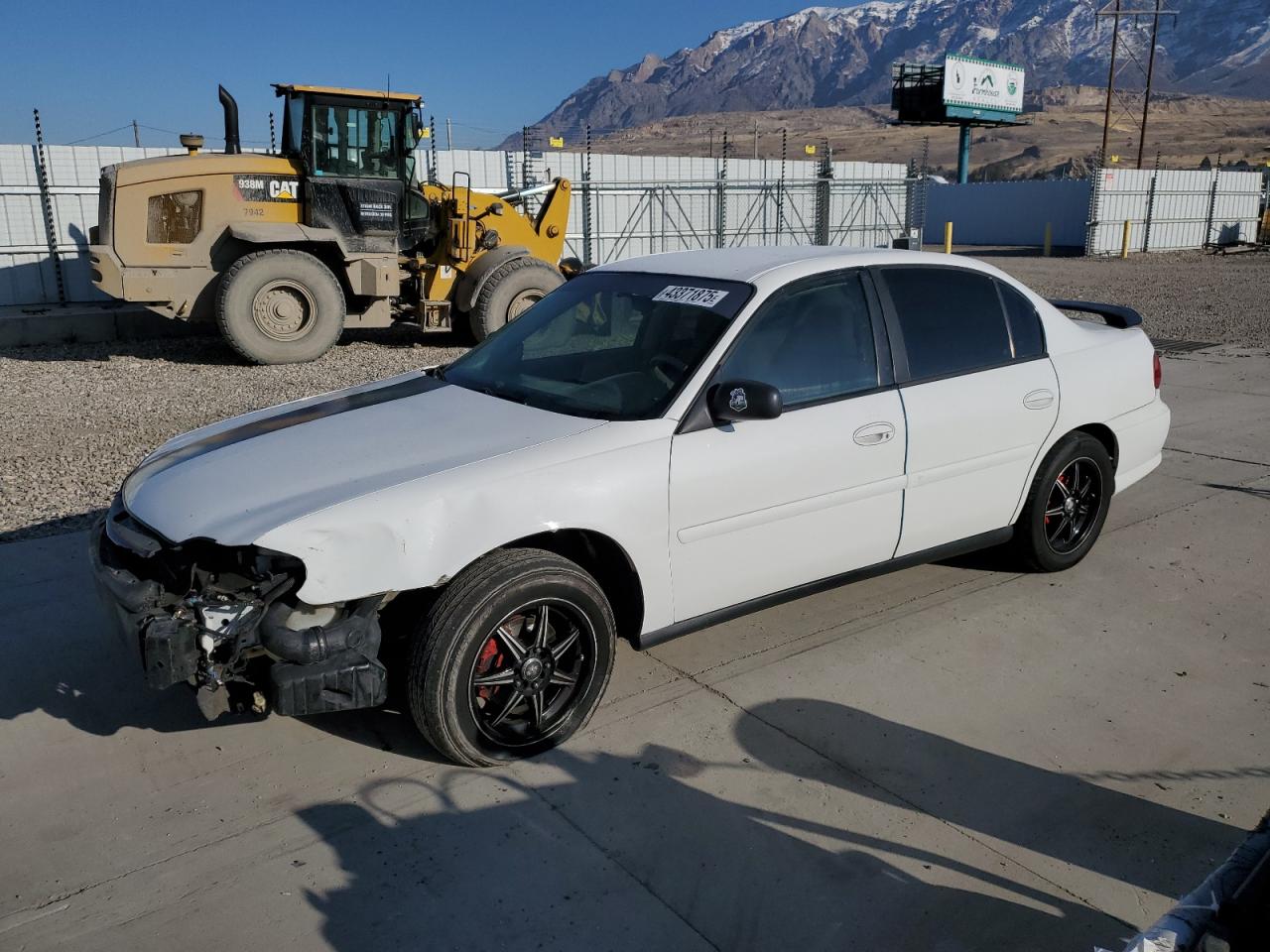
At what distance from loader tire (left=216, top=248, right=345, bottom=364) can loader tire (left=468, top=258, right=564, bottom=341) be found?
1582 millimetres

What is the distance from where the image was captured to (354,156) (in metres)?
12.0

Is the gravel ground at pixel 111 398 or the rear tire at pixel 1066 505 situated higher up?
the rear tire at pixel 1066 505

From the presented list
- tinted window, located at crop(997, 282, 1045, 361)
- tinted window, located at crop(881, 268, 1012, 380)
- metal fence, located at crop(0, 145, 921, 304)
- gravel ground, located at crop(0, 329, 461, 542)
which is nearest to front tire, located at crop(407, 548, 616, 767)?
tinted window, located at crop(881, 268, 1012, 380)

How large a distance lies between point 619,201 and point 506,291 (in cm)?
926

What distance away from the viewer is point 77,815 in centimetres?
324

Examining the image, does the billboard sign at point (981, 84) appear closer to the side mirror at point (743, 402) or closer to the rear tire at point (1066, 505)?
the rear tire at point (1066, 505)

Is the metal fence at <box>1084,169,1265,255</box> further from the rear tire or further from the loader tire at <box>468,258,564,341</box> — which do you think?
the rear tire

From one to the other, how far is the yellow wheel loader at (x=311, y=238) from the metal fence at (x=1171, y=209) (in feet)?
77.0

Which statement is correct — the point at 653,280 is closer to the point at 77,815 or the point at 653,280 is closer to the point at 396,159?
the point at 77,815

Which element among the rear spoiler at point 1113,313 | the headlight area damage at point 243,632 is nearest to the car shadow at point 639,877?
the headlight area damage at point 243,632

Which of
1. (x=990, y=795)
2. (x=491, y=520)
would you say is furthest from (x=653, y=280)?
(x=990, y=795)

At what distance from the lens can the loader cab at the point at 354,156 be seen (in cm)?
1180

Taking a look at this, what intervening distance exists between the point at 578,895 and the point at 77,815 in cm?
162

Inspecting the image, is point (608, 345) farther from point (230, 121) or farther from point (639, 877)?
point (230, 121)
